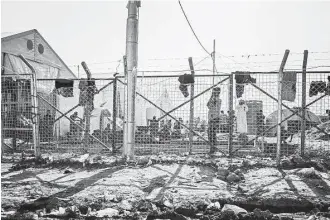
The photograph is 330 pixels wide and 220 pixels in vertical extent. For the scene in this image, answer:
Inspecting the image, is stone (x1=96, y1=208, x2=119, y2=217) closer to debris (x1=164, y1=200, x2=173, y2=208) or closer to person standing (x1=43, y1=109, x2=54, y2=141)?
debris (x1=164, y1=200, x2=173, y2=208)

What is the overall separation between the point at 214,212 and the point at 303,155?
486 cm

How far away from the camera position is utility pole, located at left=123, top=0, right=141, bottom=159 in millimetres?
6984

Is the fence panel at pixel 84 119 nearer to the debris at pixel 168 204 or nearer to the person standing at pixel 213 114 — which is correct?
the person standing at pixel 213 114

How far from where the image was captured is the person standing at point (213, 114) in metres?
8.00

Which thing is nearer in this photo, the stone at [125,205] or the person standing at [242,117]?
the stone at [125,205]

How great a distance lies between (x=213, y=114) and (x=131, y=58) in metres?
2.93

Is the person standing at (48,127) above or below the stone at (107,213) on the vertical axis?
above

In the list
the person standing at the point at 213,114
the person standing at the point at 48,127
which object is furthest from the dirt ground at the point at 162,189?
the person standing at the point at 48,127

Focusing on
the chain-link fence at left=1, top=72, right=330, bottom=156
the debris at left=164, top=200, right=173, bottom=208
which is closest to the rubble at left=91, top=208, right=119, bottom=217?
the debris at left=164, top=200, right=173, bottom=208

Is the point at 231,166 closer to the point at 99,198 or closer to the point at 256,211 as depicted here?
the point at 256,211

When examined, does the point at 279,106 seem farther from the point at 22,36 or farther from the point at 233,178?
the point at 22,36

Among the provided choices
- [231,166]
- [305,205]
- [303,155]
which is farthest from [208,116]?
[305,205]

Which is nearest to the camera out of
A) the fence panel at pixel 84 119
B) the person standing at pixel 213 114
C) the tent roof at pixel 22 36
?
the person standing at pixel 213 114

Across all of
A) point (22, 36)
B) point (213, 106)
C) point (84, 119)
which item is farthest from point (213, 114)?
point (22, 36)
